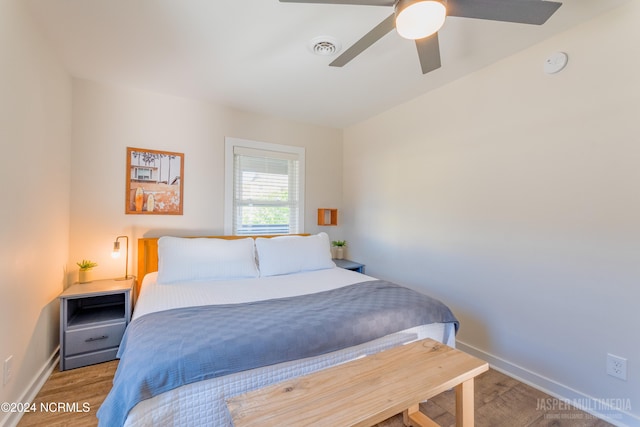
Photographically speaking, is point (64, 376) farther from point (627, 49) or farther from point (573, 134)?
point (627, 49)

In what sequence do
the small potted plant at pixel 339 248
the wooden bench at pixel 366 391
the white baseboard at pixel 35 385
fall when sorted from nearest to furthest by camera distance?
the wooden bench at pixel 366 391, the white baseboard at pixel 35 385, the small potted plant at pixel 339 248

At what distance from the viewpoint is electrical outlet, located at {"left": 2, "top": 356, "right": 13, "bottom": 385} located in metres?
1.47

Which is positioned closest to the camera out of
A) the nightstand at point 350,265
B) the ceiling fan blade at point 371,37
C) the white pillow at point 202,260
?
the ceiling fan blade at point 371,37

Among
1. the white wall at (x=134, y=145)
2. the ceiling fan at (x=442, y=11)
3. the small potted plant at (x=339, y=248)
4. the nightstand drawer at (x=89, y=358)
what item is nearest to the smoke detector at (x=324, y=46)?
the ceiling fan at (x=442, y=11)

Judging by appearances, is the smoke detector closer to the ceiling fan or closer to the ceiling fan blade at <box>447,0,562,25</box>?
the ceiling fan

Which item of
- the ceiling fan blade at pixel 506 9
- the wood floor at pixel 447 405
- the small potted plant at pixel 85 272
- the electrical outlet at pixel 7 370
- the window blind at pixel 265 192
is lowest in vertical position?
the wood floor at pixel 447 405

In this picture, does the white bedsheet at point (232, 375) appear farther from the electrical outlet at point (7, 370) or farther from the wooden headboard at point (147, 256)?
the electrical outlet at point (7, 370)

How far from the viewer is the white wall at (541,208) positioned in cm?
162

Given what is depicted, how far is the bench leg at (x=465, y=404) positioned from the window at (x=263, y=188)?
2526mm

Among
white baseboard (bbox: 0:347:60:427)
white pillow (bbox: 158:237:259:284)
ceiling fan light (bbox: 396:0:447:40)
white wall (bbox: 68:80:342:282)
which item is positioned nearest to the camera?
ceiling fan light (bbox: 396:0:447:40)

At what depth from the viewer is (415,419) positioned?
5.05ft

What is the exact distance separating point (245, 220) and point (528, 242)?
270 cm

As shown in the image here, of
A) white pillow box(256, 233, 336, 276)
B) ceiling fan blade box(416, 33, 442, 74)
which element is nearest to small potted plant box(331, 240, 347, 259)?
white pillow box(256, 233, 336, 276)

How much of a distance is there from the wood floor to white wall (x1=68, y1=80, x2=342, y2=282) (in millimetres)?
948
